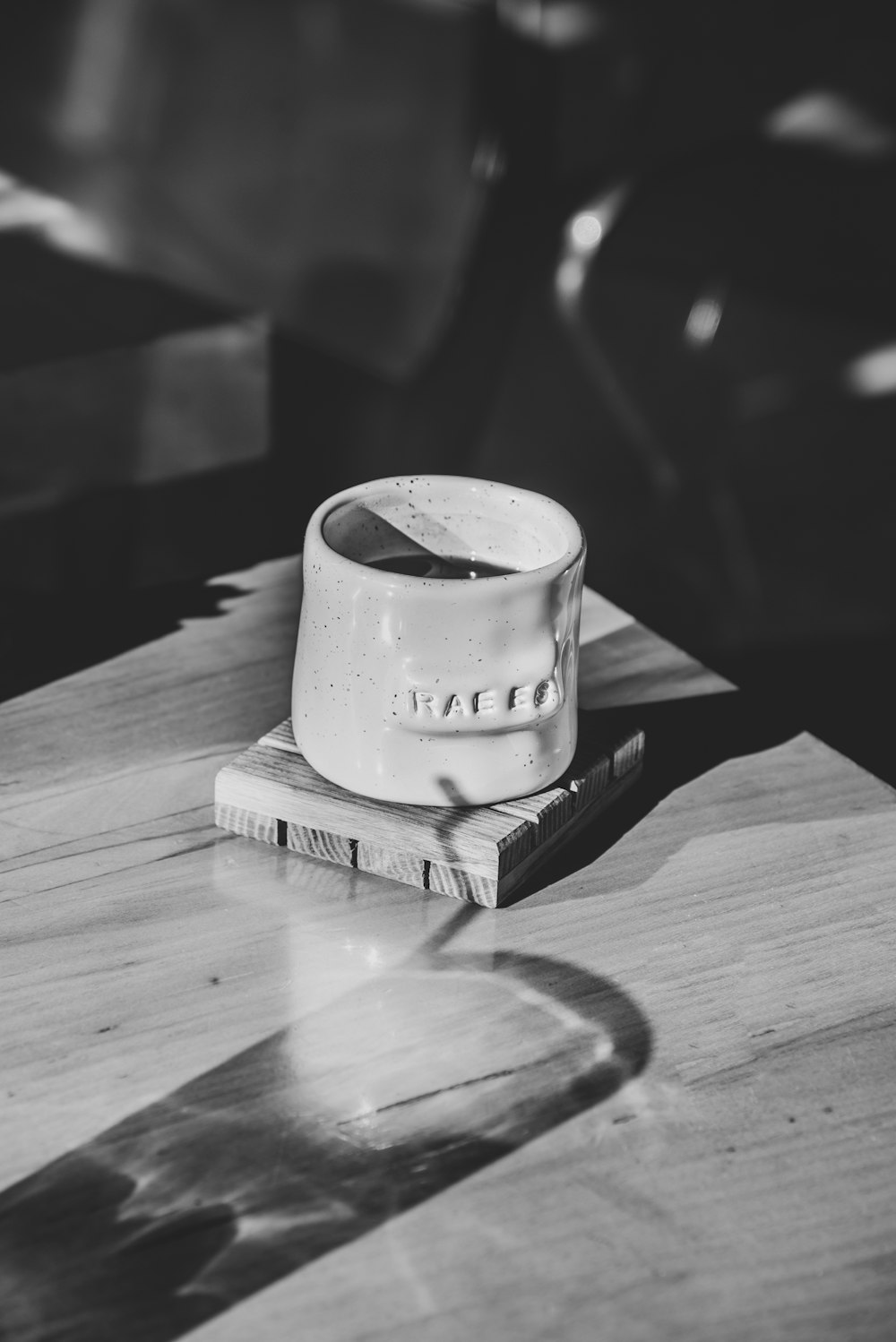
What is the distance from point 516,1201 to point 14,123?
5.10 feet

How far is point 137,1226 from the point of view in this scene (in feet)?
1.49

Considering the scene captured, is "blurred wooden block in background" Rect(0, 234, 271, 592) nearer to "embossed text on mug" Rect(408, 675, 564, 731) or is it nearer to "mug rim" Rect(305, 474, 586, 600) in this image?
"mug rim" Rect(305, 474, 586, 600)

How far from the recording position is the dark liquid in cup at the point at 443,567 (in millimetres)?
725

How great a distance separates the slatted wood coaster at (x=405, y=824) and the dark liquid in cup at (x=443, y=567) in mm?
108

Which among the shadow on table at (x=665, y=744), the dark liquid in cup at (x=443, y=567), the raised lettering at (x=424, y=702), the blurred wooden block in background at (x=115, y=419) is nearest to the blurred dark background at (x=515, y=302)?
the blurred wooden block in background at (x=115, y=419)

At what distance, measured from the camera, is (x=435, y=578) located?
26.7 inches

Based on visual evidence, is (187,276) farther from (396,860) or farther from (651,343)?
(396,860)

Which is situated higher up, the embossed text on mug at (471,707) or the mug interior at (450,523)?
the mug interior at (450,523)

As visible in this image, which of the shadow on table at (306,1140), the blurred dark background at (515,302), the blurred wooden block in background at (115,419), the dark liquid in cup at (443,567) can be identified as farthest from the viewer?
the blurred dark background at (515,302)

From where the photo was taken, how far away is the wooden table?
437mm

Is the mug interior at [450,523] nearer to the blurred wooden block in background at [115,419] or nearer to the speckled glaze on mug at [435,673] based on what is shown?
the speckled glaze on mug at [435,673]

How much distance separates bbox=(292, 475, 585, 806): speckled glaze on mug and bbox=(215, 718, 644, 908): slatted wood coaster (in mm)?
11

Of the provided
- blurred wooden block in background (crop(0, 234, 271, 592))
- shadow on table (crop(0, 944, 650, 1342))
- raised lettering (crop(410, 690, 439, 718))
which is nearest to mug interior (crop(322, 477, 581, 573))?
raised lettering (crop(410, 690, 439, 718))

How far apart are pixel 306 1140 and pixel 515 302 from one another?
1.85 m
